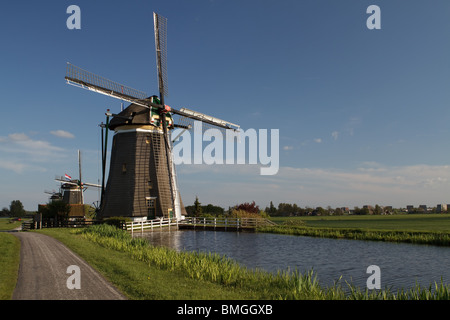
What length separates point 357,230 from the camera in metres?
27.8

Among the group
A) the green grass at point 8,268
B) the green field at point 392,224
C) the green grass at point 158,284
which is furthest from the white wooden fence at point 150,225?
the green grass at point 158,284

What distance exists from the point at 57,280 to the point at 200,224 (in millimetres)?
26372

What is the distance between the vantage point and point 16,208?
146500 mm

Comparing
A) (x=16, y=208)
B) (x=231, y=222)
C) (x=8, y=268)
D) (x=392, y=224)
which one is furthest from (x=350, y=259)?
(x=16, y=208)

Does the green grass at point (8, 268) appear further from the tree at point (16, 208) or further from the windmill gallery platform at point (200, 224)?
the tree at point (16, 208)

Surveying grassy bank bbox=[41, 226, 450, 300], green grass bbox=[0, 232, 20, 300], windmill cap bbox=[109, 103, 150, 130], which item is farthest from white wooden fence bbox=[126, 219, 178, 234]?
grassy bank bbox=[41, 226, 450, 300]

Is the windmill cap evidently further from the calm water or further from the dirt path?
the dirt path

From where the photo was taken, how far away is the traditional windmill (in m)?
34.1

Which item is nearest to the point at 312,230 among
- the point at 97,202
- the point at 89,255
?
the point at 89,255

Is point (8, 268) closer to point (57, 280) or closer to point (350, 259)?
point (57, 280)

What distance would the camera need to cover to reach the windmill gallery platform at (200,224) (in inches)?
1260

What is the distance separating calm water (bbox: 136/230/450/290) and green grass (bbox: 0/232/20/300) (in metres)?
9.58
